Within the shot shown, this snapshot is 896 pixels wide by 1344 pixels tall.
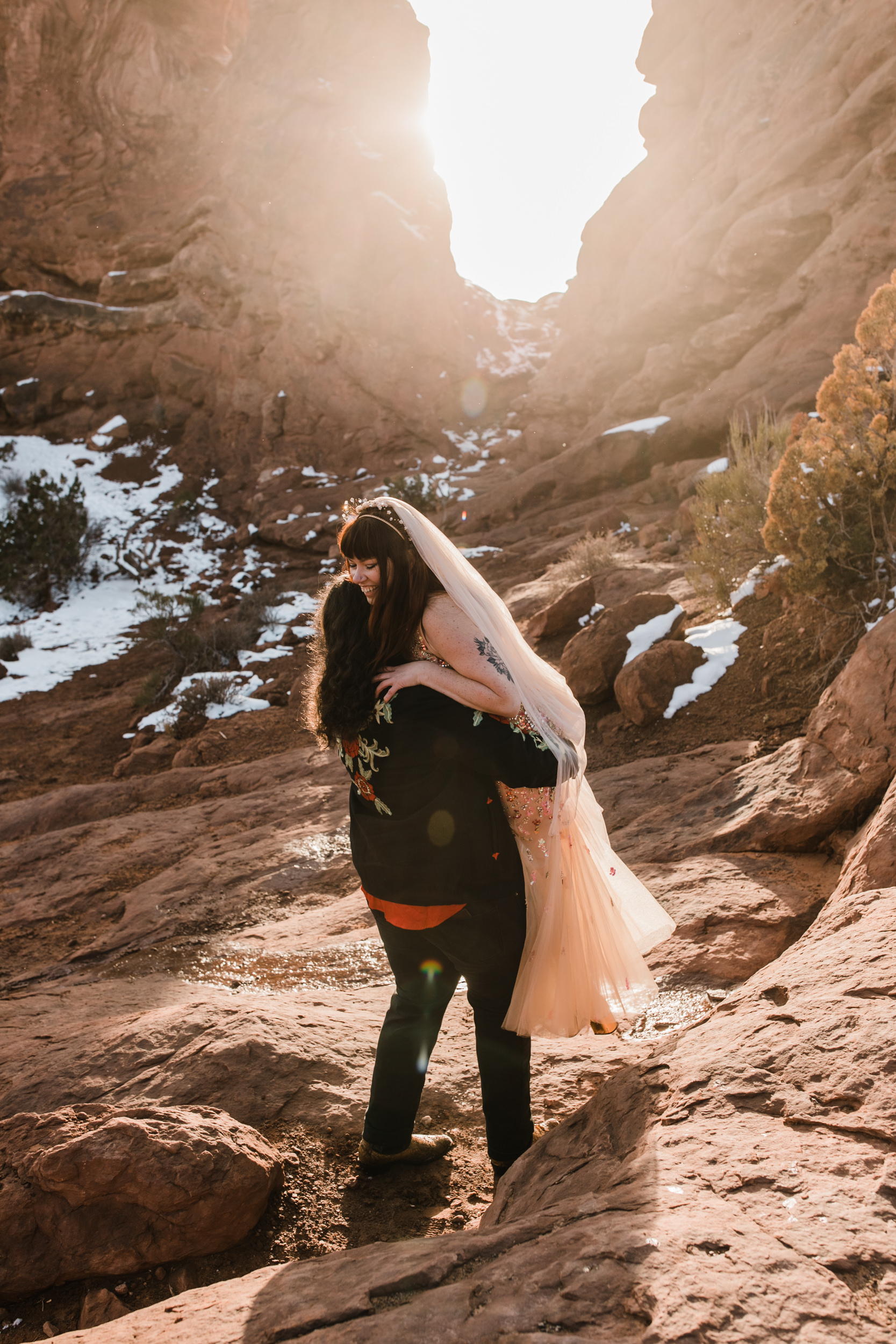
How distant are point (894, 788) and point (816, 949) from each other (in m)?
0.79

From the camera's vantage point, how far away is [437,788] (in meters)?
1.79

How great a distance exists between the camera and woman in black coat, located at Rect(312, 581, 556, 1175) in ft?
5.78

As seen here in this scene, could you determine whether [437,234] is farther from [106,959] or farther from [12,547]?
[106,959]

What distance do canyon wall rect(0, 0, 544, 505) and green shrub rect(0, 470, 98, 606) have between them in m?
5.60

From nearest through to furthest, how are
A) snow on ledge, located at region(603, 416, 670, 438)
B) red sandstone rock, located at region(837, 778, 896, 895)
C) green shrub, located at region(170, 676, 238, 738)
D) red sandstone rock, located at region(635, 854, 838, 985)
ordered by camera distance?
red sandstone rock, located at region(837, 778, 896, 895) → red sandstone rock, located at region(635, 854, 838, 985) → green shrub, located at region(170, 676, 238, 738) → snow on ledge, located at region(603, 416, 670, 438)

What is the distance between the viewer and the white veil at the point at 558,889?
1.88m

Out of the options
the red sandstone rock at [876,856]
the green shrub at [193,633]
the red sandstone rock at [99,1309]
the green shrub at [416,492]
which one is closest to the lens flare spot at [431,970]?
the red sandstone rock at [99,1309]

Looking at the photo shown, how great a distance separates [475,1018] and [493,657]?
37.6 inches

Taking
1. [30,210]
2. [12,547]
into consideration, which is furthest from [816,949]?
[30,210]

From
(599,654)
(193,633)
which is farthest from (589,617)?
(193,633)

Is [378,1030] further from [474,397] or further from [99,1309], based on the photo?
[474,397]

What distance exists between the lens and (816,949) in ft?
6.28

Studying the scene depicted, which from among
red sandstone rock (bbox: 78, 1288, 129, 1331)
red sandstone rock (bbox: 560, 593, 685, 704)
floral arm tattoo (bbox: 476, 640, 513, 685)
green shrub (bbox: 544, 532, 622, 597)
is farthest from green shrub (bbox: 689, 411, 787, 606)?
red sandstone rock (bbox: 78, 1288, 129, 1331)

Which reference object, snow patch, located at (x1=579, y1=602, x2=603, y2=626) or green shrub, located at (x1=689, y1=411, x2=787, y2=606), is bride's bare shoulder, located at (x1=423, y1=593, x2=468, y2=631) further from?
snow patch, located at (x1=579, y1=602, x2=603, y2=626)
